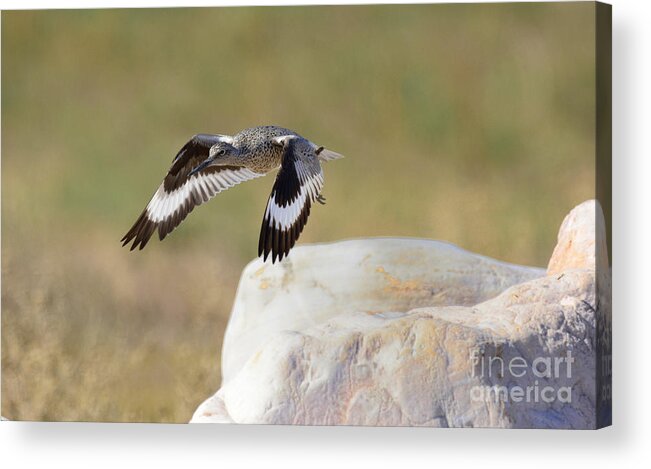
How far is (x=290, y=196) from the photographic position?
10.3 m

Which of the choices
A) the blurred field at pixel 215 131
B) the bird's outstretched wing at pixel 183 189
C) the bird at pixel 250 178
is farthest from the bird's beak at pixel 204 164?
the blurred field at pixel 215 131

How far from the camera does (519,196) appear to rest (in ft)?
35.3

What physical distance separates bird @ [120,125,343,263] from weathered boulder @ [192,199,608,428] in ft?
1.43

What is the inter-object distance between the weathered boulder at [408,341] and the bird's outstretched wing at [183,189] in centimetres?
63

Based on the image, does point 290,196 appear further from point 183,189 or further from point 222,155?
point 183,189

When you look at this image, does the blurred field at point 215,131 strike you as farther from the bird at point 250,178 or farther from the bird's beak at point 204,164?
the bird's beak at point 204,164

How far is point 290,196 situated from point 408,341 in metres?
1.32

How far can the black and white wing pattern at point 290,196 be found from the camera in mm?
10281

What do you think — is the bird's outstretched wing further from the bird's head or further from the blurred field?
the bird's head

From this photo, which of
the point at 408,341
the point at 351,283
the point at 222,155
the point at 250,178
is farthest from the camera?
the point at 250,178

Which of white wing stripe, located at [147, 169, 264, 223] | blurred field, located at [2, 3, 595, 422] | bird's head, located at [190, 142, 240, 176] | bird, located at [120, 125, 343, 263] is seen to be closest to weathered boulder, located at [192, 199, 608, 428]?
blurred field, located at [2, 3, 595, 422]

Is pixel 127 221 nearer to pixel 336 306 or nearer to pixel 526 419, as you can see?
pixel 336 306

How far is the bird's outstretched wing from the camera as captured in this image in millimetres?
11125

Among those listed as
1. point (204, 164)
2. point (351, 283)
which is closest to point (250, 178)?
point (204, 164)
